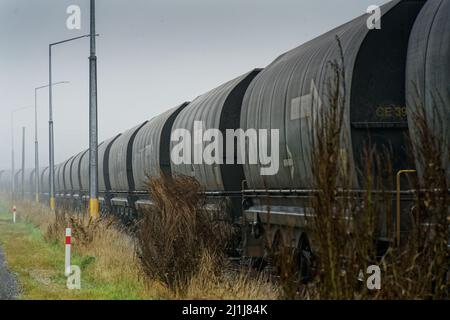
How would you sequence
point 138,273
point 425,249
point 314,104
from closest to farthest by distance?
1. point 425,249
2. point 314,104
3. point 138,273

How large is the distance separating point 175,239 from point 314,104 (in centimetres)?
344

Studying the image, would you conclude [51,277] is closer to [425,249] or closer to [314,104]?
[314,104]

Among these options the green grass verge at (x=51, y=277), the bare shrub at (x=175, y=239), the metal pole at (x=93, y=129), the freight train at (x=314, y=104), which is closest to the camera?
the freight train at (x=314, y=104)

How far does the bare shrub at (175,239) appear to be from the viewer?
13.8 meters

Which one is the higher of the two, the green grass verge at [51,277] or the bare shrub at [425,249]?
the bare shrub at [425,249]

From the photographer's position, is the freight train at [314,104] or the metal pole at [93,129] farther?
the metal pole at [93,129]

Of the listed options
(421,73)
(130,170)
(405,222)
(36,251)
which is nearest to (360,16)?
(421,73)

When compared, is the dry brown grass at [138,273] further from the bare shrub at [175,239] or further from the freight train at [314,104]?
the freight train at [314,104]

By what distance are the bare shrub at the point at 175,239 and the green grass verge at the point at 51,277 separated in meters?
0.49

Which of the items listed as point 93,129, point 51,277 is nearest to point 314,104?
point 51,277

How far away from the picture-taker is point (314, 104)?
40.3ft

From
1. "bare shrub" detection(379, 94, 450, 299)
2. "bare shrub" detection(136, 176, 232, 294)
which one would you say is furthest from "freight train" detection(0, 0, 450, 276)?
"bare shrub" detection(136, 176, 232, 294)

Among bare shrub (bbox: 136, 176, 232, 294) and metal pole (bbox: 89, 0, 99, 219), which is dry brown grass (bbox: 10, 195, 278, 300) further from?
metal pole (bbox: 89, 0, 99, 219)

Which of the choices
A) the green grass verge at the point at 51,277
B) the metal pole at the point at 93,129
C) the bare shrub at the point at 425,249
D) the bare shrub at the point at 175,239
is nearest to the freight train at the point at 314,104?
the bare shrub at the point at 425,249
